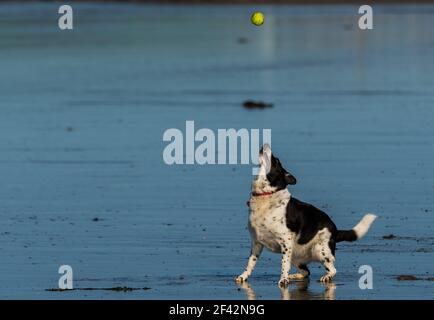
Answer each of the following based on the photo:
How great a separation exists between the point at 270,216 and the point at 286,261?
0.41 metres

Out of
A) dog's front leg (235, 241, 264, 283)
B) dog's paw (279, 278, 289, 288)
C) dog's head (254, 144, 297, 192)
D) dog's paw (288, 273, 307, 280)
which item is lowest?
dog's paw (279, 278, 289, 288)

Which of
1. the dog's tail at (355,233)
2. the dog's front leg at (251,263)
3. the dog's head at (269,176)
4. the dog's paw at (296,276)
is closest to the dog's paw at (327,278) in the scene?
the dog's paw at (296,276)

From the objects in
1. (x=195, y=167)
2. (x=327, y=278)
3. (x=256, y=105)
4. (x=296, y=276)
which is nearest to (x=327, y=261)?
(x=327, y=278)

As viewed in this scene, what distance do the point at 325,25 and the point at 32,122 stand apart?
3431cm

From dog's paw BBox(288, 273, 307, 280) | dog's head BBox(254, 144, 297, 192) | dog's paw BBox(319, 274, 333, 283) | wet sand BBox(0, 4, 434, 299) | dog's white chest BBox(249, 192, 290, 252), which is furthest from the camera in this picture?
wet sand BBox(0, 4, 434, 299)

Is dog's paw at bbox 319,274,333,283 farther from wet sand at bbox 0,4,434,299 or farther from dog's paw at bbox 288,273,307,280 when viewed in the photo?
dog's paw at bbox 288,273,307,280

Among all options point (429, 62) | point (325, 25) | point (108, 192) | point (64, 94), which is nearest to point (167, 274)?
point (108, 192)

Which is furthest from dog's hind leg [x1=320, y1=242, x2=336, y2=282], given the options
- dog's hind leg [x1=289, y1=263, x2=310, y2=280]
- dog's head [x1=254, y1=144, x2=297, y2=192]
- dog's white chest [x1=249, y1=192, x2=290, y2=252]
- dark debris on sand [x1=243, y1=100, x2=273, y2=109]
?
dark debris on sand [x1=243, y1=100, x2=273, y2=109]

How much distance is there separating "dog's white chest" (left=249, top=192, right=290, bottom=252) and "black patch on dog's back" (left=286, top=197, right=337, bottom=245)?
0.06 m

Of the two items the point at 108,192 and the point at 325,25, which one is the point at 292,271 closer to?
the point at 108,192

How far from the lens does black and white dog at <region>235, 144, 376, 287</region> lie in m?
13.4

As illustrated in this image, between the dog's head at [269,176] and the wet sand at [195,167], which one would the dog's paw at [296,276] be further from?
the dog's head at [269,176]
